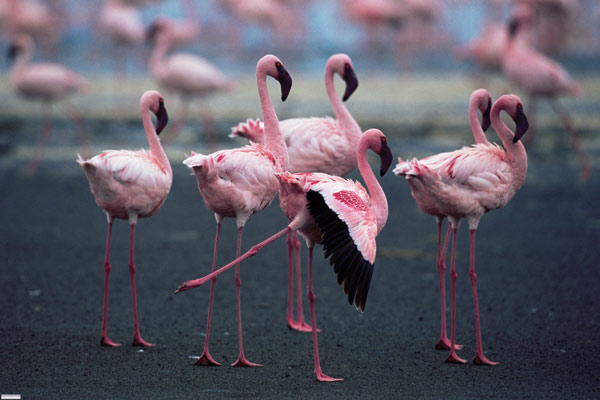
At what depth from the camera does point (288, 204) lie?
171 inches

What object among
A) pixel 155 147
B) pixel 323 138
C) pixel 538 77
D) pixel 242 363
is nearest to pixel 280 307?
pixel 323 138

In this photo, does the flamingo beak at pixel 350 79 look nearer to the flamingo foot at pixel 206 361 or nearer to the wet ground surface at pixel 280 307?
the wet ground surface at pixel 280 307

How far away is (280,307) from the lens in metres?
5.56

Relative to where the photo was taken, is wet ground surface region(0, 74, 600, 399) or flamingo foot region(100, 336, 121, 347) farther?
flamingo foot region(100, 336, 121, 347)

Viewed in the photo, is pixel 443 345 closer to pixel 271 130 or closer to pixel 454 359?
pixel 454 359

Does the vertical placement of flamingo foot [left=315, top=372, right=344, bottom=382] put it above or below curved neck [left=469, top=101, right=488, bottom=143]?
below

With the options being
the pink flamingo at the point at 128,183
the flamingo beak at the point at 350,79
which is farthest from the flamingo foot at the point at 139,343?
the flamingo beak at the point at 350,79

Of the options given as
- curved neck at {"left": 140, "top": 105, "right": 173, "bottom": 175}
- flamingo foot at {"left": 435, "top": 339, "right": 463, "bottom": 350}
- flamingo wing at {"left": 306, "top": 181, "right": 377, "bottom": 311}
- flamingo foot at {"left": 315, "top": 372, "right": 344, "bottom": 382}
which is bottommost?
flamingo foot at {"left": 315, "top": 372, "right": 344, "bottom": 382}

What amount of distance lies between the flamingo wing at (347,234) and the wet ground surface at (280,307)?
1.71 ft

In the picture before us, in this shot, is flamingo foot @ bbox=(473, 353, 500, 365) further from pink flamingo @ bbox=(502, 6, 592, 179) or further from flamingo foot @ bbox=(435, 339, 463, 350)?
pink flamingo @ bbox=(502, 6, 592, 179)

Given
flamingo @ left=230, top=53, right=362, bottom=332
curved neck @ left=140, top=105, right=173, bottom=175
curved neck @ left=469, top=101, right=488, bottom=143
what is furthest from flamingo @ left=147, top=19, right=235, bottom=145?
curved neck @ left=469, top=101, right=488, bottom=143

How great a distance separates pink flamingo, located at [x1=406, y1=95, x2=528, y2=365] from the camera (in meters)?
4.37

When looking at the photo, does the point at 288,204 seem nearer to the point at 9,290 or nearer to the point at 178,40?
the point at 9,290

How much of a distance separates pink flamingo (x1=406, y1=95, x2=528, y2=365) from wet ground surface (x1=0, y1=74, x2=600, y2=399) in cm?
45
